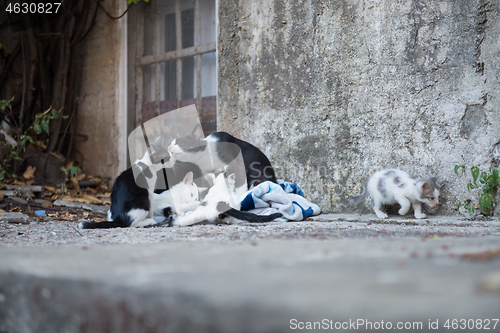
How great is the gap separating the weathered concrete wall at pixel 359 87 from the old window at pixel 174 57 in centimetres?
68

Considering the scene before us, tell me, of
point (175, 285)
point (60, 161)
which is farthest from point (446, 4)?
point (60, 161)

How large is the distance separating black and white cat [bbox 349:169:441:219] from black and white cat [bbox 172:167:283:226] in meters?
0.73

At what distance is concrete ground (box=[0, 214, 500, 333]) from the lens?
1.77ft

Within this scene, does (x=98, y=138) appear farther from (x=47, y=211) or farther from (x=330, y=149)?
(x=330, y=149)

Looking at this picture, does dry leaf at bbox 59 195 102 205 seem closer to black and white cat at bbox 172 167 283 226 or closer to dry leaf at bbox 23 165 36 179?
dry leaf at bbox 23 165 36 179

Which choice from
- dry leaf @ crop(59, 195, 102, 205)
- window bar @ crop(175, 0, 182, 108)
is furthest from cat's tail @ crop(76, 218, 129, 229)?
window bar @ crop(175, 0, 182, 108)

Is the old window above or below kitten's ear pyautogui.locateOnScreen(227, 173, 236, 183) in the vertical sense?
above

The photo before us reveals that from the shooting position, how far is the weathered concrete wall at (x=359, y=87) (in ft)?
9.30

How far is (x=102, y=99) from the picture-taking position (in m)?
5.41

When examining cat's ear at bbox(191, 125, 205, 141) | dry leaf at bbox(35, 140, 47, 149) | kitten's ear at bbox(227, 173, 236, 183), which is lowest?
kitten's ear at bbox(227, 173, 236, 183)

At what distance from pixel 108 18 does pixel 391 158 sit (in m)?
4.07

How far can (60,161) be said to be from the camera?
17.5 feet

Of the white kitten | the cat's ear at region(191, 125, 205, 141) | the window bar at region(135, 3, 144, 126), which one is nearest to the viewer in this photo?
the white kitten

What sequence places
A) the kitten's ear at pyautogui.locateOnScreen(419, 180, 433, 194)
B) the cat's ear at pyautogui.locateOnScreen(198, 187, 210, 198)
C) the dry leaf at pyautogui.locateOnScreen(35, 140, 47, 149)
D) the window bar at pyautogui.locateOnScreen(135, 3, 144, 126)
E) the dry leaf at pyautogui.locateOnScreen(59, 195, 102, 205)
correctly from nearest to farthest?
the kitten's ear at pyautogui.locateOnScreen(419, 180, 433, 194), the cat's ear at pyautogui.locateOnScreen(198, 187, 210, 198), the dry leaf at pyautogui.locateOnScreen(59, 195, 102, 205), the window bar at pyautogui.locateOnScreen(135, 3, 144, 126), the dry leaf at pyautogui.locateOnScreen(35, 140, 47, 149)
